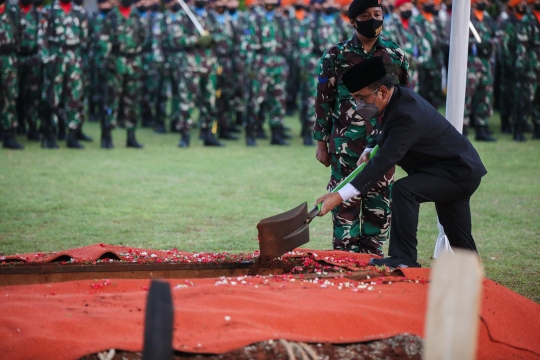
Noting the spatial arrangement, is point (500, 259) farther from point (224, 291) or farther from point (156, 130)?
point (156, 130)

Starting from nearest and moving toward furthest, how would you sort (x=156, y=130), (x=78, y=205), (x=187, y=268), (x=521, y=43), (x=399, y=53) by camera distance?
(x=187, y=268), (x=399, y=53), (x=78, y=205), (x=521, y=43), (x=156, y=130)

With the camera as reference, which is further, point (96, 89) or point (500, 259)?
point (96, 89)

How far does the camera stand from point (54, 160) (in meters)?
11.5

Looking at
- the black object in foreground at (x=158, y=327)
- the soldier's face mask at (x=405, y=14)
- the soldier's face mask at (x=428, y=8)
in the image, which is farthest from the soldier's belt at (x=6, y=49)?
the black object in foreground at (x=158, y=327)

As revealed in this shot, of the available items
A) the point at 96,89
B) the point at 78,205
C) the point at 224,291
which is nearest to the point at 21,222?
the point at 78,205

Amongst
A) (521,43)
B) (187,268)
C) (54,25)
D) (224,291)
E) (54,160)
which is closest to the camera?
(224,291)

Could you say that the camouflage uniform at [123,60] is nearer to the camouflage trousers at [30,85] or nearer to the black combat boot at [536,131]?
the camouflage trousers at [30,85]

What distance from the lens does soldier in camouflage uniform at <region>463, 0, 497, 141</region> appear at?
13375 mm

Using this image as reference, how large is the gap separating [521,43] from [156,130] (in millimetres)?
7432

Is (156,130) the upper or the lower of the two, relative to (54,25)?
lower

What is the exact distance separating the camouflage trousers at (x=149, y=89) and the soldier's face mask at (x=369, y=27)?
10.1 m

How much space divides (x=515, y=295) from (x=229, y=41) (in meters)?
10.7

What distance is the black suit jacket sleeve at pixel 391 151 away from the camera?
15.7 ft

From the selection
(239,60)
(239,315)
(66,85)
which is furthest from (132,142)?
(239,315)
